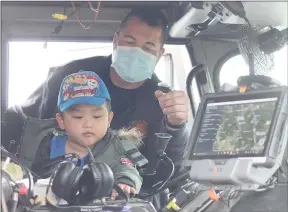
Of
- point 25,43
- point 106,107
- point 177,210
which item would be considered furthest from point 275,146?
point 25,43

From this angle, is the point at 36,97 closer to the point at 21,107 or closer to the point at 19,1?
the point at 21,107

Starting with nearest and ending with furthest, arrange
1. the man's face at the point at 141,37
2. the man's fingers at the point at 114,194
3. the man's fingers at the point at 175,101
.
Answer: the man's fingers at the point at 114,194, the man's fingers at the point at 175,101, the man's face at the point at 141,37

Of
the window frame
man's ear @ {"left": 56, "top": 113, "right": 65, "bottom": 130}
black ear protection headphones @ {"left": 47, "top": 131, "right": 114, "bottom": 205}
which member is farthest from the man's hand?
black ear protection headphones @ {"left": 47, "top": 131, "right": 114, "bottom": 205}

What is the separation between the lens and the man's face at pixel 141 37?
7.00 feet

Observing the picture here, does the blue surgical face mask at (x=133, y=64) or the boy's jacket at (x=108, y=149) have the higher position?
the blue surgical face mask at (x=133, y=64)

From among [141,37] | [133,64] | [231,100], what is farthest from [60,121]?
[231,100]

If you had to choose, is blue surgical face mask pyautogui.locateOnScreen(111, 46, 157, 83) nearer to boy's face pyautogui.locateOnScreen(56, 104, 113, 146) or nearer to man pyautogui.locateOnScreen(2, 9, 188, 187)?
man pyautogui.locateOnScreen(2, 9, 188, 187)

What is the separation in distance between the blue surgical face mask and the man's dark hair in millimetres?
110

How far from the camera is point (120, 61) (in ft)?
6.92

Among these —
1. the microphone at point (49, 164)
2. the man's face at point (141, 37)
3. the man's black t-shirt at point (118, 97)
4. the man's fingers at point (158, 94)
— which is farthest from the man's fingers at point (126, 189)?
the man's face at point (141, 37)

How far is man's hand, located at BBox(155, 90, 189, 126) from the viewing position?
1993 mm

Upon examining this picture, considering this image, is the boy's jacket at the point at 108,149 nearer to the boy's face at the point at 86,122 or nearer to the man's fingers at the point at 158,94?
the boy's face at the point at 86,122

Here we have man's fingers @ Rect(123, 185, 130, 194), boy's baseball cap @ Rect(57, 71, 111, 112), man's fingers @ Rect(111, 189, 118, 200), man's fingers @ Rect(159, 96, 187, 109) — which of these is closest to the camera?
man's fingers @ Rect(111, 189, 118, 200)

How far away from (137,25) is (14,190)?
890 millimetres
